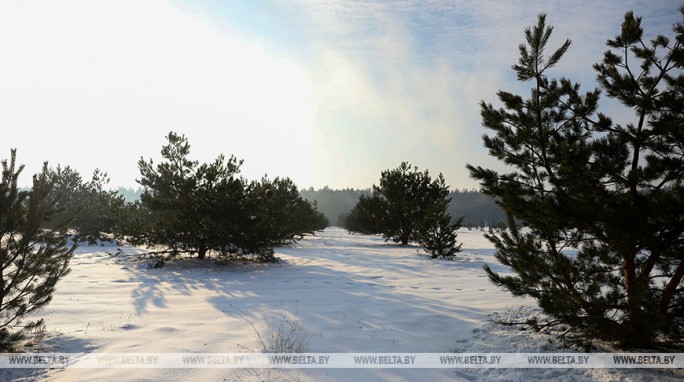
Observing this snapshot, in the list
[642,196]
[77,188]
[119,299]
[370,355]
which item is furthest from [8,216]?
[77,188]

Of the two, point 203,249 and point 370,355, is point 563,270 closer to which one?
point 370,355

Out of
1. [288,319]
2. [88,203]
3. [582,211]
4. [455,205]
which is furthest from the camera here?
[455,205]

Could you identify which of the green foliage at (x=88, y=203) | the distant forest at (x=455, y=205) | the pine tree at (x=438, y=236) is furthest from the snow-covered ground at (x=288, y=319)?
the distant forest at (x=455, y=205)

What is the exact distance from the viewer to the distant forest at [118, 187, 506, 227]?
111 metres

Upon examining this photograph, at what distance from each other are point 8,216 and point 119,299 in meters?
3.21

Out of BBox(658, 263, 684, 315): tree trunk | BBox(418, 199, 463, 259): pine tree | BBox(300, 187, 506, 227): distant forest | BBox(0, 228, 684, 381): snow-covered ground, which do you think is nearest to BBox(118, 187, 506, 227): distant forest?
BBox(300, 187, 506, 227): distant forest

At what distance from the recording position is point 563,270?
3801 mm

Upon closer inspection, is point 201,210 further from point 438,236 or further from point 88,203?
point 88,203

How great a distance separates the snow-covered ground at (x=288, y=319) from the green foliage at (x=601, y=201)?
0.65 metres

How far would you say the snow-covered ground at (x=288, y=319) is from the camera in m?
3.61

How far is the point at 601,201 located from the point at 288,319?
4.30 m

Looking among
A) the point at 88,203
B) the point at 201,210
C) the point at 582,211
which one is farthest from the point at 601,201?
the point at 88,203

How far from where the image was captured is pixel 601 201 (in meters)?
3.48

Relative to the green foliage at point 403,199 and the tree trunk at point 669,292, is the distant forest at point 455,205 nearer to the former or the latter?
the green foliage at point 403,199
